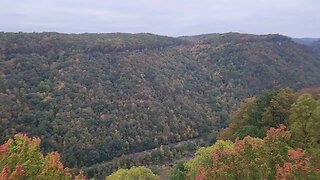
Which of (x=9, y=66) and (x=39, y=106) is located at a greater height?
(x=9, y=66)

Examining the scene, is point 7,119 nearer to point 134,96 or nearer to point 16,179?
point 134,96

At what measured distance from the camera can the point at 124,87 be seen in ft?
338

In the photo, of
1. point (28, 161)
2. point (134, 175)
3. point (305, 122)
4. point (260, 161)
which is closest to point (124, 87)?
point (134, 175)

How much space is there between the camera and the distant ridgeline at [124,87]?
8025cm

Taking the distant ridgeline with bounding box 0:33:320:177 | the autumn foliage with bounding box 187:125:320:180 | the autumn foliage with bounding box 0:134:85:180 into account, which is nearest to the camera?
the autumn foliage with bounding box 187:125:320:180

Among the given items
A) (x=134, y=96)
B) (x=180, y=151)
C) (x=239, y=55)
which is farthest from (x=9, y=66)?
(x=239, y=55)

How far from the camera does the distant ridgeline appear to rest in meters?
80.2

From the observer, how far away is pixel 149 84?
10912 cm

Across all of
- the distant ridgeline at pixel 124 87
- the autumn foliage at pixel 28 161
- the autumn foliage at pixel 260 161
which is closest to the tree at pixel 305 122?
the autumn foliage at pixel 260 161

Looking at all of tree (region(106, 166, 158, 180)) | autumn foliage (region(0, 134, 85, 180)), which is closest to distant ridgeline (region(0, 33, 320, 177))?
tree (region(106, 166, 158, 180))

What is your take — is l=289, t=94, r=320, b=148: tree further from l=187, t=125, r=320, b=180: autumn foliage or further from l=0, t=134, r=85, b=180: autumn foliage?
l=0, t=134, r=85, b=180: autumn foliage

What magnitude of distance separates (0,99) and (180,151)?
110 ft

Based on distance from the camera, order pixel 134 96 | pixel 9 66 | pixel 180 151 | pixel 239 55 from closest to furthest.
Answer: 1. pixel 180 151
2. pixel 9 66
3. pixel 134 96
4. pixel 239 55

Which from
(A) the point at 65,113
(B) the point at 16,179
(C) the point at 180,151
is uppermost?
(B) the point at 16,179
